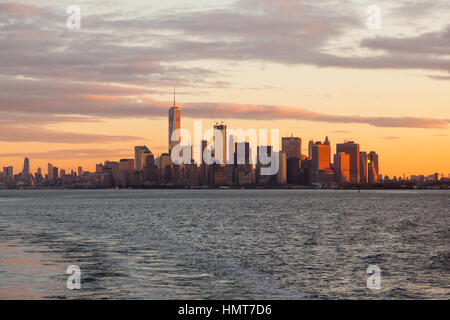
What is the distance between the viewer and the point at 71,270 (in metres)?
39.9

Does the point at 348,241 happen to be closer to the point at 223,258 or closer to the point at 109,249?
the point at 223,258

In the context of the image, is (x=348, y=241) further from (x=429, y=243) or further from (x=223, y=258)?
(x=223, y=258)

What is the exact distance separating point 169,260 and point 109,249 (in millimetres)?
11139

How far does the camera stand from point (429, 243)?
2480 inches

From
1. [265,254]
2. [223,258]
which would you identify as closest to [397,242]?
[265,254]

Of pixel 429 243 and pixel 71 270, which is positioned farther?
pixel 429 243
